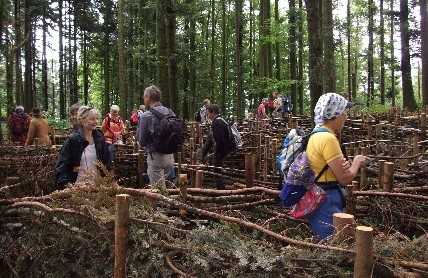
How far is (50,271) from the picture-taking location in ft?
9.38

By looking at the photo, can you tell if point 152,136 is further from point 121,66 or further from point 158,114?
point 121,66

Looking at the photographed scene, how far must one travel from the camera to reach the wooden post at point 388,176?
160 inches

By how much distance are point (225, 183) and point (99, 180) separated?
3747 millimetres

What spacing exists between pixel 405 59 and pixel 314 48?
42.6 feet

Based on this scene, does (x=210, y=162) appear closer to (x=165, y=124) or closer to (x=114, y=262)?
(x=165, y=124)

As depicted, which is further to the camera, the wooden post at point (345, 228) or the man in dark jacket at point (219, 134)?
the man in dark jacket at point (219, 134)

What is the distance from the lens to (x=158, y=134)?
5.08 meters

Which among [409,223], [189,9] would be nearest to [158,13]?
[189,9]

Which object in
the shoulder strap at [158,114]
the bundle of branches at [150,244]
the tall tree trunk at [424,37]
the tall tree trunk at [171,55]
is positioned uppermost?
the tall tree trunk at [424,37]

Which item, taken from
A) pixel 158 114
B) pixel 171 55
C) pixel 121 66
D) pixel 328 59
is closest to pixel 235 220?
pixel 158 114

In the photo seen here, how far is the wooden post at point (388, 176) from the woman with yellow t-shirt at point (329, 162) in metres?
1.17

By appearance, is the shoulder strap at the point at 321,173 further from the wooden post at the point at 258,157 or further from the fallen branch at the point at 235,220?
the wooden post at the point at 258,157

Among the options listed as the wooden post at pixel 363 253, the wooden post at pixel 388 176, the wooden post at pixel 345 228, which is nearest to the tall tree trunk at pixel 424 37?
the wooden post at pixel 388 176

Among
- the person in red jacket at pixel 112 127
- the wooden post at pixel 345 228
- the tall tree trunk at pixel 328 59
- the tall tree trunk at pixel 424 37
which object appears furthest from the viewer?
the tall tree trunk at pixel 424 37
